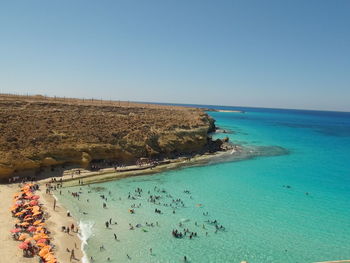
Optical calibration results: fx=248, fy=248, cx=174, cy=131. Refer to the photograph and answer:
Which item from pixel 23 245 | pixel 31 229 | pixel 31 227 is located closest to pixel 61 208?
pixel 31 227

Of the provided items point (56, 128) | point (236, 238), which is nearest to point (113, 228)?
point (236, 238)

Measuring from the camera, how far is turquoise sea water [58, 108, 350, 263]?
21094mm

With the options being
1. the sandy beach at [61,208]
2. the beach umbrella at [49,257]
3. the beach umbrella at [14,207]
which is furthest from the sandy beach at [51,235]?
the beach umbrella at [49,257]

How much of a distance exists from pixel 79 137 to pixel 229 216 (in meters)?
29.7

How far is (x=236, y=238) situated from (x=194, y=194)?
35.3 feet

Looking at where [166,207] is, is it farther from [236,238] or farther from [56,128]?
[56,128]

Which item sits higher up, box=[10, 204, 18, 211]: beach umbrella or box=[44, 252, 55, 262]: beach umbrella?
box=[10, 204, 18, 211]: beach umbrella

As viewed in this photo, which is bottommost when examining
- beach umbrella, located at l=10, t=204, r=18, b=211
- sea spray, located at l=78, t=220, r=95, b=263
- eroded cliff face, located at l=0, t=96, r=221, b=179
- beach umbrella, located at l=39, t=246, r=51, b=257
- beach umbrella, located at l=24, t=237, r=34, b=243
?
sea spray, located at l=78, t=220, r=95, b=263

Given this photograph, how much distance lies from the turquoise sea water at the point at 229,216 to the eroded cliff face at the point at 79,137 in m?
8.43

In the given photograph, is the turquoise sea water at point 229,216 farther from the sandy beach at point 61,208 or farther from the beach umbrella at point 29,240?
the beach umbrella at point 29,240

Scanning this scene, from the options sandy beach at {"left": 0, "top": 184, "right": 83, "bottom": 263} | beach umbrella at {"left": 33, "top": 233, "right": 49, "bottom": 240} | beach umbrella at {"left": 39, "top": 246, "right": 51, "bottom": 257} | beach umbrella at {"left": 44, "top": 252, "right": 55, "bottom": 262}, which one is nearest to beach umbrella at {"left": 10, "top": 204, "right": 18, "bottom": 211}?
sandy beach at {"left": 0, "top": 184, "right": 83, "bottom": 263}

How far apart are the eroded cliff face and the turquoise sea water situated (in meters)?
8.43

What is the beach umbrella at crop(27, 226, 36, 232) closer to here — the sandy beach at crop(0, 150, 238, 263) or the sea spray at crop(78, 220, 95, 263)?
the sandy beach at crop(0, 150, 238, 263)

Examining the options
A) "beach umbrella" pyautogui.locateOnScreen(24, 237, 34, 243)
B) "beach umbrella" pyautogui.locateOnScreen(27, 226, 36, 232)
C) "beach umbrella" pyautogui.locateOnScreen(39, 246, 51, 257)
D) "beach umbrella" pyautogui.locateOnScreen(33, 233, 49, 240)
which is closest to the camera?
"beach umbrella" pyautogui.locateOnScreen(39, 246, 51, 257)
